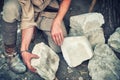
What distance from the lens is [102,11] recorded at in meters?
3.72

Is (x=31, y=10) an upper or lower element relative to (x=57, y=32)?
upper

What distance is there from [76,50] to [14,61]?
0.71 meters

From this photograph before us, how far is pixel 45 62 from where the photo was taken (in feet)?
9.82

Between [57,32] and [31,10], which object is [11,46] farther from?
[57,32]

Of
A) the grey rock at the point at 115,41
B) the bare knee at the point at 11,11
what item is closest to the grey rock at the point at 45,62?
the bare knee at the point at 11,11

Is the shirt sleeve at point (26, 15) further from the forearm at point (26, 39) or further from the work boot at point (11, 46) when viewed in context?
the work boot at point (11, 46)

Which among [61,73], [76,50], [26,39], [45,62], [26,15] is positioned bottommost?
[61,73]

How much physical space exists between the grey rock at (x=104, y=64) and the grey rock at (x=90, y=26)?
136 millimetres

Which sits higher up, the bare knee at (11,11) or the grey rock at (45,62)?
the bare knee at (11,11)

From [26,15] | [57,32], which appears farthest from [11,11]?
[57,32]

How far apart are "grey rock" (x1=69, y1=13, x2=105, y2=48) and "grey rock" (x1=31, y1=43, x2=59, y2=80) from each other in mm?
427

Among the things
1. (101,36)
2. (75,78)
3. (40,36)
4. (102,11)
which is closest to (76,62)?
(75,78)

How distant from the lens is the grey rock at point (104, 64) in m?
2.96

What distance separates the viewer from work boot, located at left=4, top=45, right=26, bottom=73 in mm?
3164
